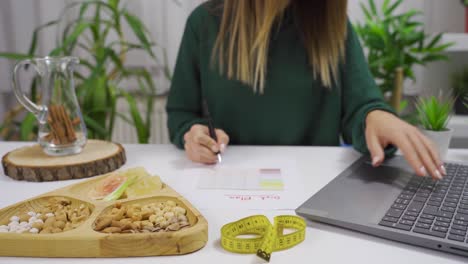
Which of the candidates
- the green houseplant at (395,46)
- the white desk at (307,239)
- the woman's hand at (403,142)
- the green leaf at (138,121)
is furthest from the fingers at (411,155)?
the green leaf at (138,121)

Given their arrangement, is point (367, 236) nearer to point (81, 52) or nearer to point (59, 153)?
point (59, 153)

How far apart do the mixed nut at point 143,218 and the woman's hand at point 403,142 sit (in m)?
0.42

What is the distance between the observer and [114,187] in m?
0.74

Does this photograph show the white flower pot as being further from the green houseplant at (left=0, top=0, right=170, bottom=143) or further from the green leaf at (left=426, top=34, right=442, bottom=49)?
the green houseplant at (left=0, top=0, right=170, bottom=143)

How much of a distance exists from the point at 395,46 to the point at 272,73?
0.93 m

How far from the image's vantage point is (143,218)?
625 mm

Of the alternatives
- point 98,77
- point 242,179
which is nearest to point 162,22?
point 98,77

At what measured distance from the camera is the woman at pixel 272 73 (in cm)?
120

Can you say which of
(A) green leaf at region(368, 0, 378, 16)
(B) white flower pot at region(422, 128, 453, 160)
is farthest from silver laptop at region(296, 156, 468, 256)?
(A) green leaf at region(368, 0, 378, 16)

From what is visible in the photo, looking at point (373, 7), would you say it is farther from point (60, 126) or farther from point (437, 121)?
point (60, 126)

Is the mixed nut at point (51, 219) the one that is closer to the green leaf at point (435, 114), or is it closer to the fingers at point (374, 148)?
the fingers at point (374, 148)

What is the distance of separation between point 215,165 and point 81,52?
155 centimetres

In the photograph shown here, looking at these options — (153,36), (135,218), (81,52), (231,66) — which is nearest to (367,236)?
(135,218)

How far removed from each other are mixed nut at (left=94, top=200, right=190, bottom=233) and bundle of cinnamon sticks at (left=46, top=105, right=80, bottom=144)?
0.36 metres
